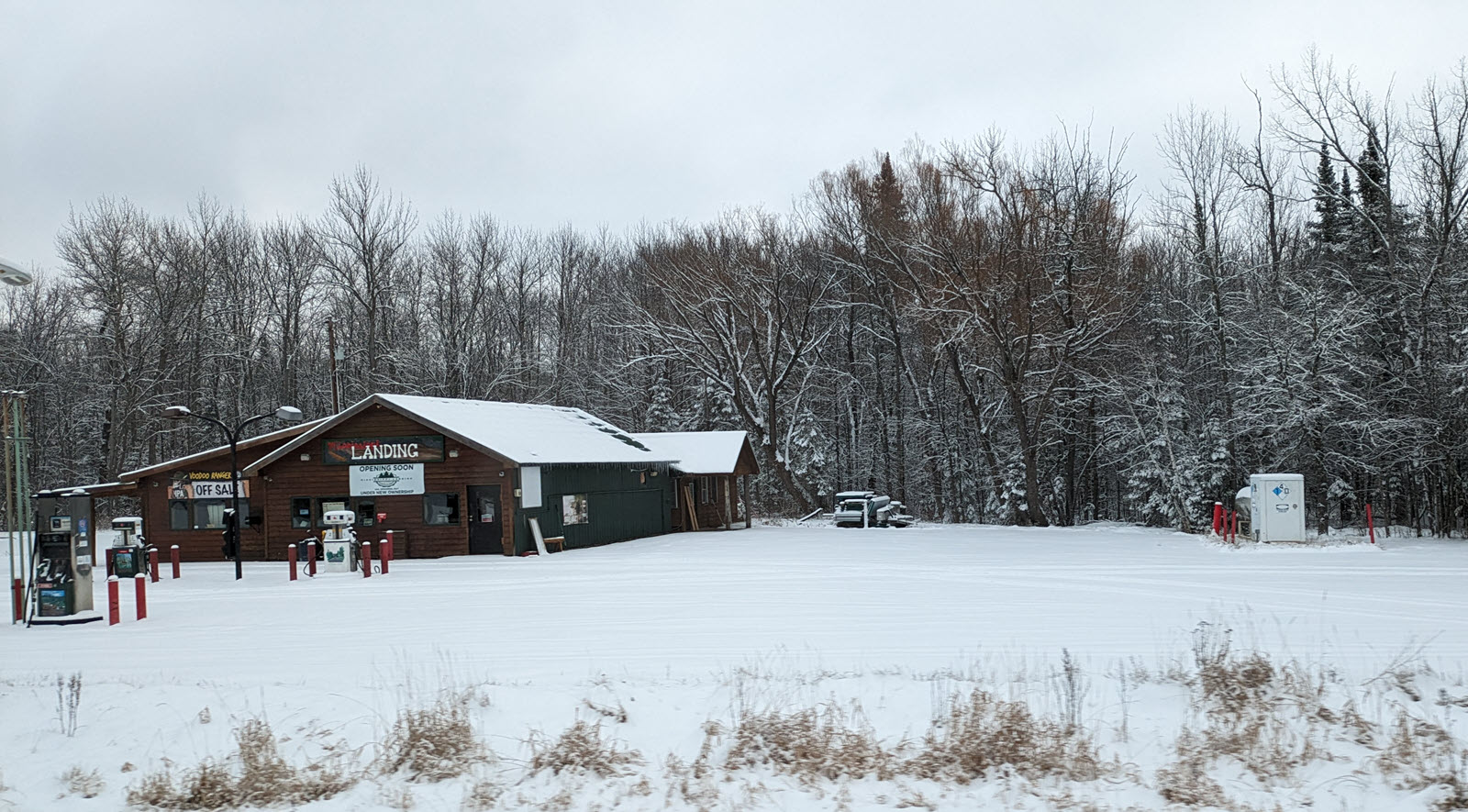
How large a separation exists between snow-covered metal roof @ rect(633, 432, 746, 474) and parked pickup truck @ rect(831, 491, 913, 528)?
4070 mm

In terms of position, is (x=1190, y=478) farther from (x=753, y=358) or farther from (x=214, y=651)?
(x=214, y=651)

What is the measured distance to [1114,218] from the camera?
3669cm

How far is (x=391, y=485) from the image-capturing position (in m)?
26.5

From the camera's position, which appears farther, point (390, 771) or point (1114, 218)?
point (1114, 218)

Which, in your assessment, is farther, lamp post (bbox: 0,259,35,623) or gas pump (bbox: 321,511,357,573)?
gas pump (bbox: 321,511,357,573)

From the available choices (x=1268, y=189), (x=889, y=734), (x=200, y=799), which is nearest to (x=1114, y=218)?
(x=1268, y=189)

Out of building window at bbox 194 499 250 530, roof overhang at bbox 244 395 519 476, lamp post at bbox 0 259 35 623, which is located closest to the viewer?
lamp post at bbox 0 259 35 623

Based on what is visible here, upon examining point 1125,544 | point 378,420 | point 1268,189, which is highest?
point 1268,189

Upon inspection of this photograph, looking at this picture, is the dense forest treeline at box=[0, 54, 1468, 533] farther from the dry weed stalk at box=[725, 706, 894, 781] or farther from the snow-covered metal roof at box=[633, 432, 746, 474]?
the dry weed stalk at box=[725, 706, 894, 781]

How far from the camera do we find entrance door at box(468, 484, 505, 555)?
1036 inches

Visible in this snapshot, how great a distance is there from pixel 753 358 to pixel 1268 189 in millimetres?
20537

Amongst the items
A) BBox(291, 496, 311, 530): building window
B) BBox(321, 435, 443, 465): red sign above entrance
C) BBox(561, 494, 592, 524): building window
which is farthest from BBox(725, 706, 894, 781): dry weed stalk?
BBox(291, 496, 311, 530): building window

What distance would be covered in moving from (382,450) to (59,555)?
10977mm

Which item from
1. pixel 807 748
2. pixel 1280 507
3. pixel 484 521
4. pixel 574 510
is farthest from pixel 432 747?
pixel 1280 507
